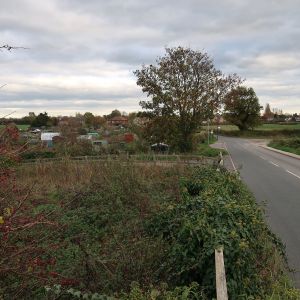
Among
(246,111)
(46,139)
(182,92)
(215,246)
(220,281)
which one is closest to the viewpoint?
(220,281)

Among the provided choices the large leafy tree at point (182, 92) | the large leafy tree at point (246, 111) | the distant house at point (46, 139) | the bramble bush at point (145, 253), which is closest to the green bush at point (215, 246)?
Answer: the bramble bush at point (145, 253)

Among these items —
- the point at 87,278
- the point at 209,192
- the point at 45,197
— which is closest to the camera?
the point at 87,278

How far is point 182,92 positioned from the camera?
39.3 m

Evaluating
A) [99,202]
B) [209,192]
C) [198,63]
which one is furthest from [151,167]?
[198,63]

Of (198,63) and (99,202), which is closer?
(99,202)

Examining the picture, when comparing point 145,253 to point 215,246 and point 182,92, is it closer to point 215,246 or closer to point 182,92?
point 215,246

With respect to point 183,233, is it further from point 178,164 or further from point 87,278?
point 178,164

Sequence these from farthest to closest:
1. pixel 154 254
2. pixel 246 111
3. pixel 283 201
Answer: pixel 246 111
pixel 283 201
pixel 154 254

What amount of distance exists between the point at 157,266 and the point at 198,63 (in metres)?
35.7

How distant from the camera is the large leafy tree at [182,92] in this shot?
129 feet

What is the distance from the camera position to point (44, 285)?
16.4 feet

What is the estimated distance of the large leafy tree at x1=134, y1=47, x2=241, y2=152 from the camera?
3931 centimetres

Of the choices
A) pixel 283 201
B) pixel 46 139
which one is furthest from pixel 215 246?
pixel 283 201

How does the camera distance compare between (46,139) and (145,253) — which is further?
(46,139)
